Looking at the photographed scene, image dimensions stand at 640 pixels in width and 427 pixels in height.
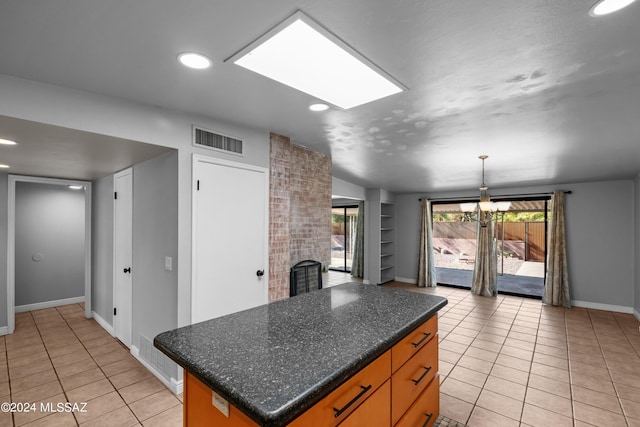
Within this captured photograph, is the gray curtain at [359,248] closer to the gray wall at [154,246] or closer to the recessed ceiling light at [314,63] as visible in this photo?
the gray wall at [154,246]

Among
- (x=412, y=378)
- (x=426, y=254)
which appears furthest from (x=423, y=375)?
(x=426, y=254)

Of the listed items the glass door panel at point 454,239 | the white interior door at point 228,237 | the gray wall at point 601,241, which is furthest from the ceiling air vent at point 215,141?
the gray wall at point 601,241

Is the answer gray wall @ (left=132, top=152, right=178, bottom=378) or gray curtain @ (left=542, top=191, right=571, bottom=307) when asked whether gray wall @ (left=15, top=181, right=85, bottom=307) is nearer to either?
gray wall @ (left=132, top=152, right=178, bottom=378)

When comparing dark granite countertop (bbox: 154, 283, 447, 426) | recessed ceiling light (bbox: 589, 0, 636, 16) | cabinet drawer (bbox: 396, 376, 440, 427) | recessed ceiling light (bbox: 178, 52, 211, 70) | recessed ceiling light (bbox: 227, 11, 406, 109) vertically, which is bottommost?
cabinet drawer (bbox: 396, 376, 440, 427)

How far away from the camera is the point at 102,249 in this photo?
13.3 ft

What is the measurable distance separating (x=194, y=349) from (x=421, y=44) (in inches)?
70.1

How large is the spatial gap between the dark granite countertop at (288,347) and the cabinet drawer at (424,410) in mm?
529

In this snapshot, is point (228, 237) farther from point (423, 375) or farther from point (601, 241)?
point (601, 241)

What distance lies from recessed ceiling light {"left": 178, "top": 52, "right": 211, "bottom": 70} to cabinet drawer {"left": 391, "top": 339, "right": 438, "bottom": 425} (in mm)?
1983

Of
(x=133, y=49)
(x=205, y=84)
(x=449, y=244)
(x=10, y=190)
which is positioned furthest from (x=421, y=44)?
(x=449, y=244)

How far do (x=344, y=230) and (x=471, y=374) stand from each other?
6154 millimetres

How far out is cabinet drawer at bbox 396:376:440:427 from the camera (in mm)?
1630

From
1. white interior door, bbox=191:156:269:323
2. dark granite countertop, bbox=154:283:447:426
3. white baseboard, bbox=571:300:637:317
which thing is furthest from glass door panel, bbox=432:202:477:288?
dark granite countertop, bbox=154:283:447:426

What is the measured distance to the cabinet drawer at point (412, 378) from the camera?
1.49m
